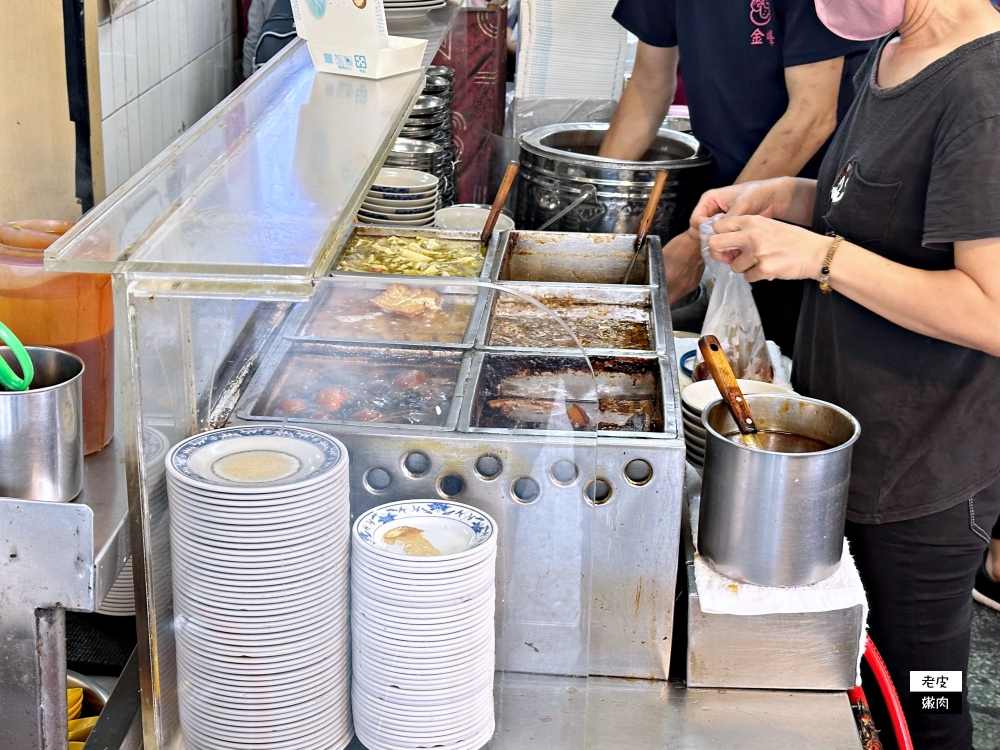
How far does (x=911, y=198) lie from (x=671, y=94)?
5.85 ft

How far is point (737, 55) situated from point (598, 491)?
1946 mm

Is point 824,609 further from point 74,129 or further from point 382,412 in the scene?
point 74,129

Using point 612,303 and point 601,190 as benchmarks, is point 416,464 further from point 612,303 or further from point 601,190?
point 601,190

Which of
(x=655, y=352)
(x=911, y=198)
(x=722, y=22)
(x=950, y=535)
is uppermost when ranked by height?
(x=722, y=22)

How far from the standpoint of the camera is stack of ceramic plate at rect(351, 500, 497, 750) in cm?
117

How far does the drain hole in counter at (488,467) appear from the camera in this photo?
53.9 inches

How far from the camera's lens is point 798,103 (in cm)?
279

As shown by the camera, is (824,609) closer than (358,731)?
No

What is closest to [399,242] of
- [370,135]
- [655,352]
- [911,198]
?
[370,135]

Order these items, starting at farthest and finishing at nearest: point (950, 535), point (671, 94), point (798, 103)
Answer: point (671, 94)
point (798, 103)
point (950, 535)

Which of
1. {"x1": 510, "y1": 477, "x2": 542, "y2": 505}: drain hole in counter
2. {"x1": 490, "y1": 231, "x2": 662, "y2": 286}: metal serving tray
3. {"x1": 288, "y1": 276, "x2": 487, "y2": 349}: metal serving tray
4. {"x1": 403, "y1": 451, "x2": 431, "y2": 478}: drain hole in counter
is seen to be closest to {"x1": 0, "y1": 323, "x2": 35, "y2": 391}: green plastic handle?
{"x1": 288, "y1": 276, "x2": 487, "y2": 349}: metal serving tray

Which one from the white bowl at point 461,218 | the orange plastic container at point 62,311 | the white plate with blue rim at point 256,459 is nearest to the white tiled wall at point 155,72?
the white bowl at point 461,218

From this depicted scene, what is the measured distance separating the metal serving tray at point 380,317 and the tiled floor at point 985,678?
2193 mm

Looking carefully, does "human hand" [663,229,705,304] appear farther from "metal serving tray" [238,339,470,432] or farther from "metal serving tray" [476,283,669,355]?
"metal serving tray" [238,339,470,432]
